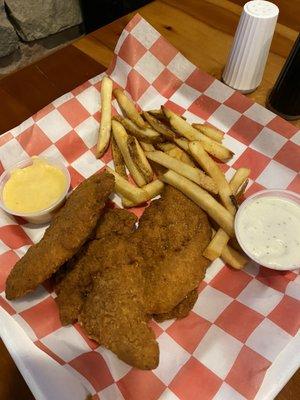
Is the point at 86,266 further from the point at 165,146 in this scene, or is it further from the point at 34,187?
the point at 165,146

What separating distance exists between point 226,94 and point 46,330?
1.46 meters

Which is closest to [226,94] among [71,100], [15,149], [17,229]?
[71,100]

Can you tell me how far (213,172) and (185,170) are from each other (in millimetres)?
130

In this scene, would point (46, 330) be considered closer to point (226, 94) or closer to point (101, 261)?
point (101, 261)

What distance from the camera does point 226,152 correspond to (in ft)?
5.68

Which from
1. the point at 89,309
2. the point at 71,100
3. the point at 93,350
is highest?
the point at 71,100

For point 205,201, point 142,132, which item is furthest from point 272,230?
point 142,132

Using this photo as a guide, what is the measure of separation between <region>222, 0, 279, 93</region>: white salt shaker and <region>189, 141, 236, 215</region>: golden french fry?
61 centimetres

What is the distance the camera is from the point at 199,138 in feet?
5.69

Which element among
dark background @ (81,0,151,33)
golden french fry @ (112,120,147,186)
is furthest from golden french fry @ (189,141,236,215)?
dark background @ (81,0,151,33)

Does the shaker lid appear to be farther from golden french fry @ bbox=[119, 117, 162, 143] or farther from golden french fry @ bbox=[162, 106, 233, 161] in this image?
golden french fry @ bbox=[119, 117, 162, 143]

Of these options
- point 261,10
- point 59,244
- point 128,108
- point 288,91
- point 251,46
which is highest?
point 261,10

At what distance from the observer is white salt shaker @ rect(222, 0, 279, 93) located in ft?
5.68

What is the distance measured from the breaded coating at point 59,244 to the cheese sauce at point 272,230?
0.59 m
